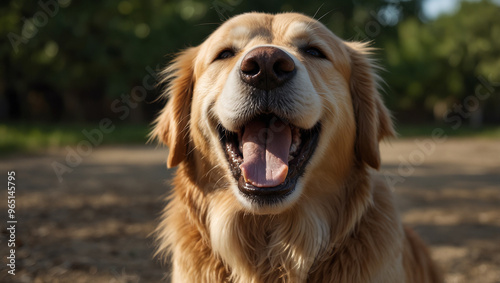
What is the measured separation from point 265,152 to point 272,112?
0.77ft

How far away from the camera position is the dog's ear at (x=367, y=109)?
2744mm

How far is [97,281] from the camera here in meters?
3.49

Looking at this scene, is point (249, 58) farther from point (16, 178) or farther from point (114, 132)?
point (114, 132)

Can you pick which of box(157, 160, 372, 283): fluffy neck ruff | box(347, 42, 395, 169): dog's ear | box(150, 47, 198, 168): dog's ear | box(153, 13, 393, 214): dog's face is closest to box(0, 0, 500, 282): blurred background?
box(347, 42, 395, 169): dog's ear

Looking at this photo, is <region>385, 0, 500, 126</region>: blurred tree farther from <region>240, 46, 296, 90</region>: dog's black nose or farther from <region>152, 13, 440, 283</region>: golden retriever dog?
<region>240, 46, 296, 90</region>: dog's black nose

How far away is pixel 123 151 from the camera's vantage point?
13.8 meters

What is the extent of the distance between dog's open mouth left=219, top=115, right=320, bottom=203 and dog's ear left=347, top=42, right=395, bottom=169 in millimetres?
427

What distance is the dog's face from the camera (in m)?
2.31

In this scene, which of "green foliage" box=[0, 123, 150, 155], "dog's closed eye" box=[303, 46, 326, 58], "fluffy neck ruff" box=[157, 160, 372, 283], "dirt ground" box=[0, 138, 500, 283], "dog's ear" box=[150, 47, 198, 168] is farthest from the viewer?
"green foliage" box=[0, 123, 150, 155]

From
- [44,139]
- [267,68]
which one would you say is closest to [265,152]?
[267,68]

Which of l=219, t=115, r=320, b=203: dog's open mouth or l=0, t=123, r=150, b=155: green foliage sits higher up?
l=219, t=115, r=320, b=203: dog's open mouth

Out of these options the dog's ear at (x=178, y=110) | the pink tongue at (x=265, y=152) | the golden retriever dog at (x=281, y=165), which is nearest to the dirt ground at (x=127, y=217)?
the golden retriever dog at (x=281, y=165)

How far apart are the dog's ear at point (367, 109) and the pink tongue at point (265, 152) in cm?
61

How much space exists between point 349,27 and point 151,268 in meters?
13.6
